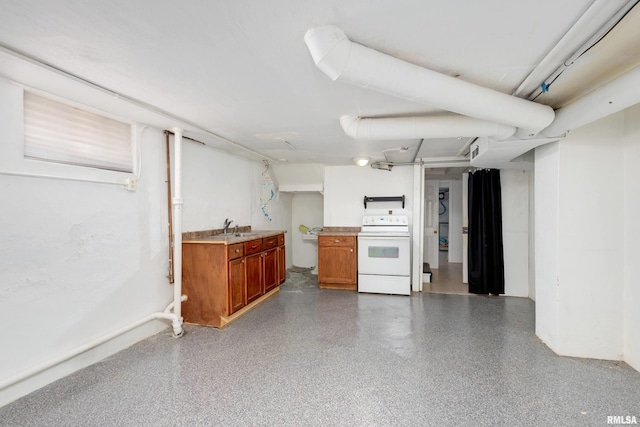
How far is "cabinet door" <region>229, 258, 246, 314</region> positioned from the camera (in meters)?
3.05

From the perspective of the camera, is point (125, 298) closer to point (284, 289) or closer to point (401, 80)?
point (284, 289)

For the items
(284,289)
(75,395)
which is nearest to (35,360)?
(75,395)

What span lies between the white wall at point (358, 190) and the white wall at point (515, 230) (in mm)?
1369

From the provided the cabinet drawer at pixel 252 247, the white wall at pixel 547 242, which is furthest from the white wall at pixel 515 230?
the cabinet drawer at pixel 252 247

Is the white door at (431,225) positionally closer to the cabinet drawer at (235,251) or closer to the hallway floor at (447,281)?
the hallway floor at (447,281)

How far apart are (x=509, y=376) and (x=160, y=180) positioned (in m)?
3.59

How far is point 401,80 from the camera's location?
1532mm

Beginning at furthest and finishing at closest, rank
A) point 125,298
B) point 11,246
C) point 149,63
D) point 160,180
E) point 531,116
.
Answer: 1. point 160,180
2. point 125,298
3. point 531,116
4. point 11,246
5. point 149,63

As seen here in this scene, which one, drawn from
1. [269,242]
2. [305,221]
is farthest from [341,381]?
[305,221]

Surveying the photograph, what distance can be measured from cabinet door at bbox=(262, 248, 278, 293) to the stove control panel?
1689 mm

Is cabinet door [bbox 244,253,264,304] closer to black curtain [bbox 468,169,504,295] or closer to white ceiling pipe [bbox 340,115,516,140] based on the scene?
white ceiling pipe [bbox 340,115,516,140]

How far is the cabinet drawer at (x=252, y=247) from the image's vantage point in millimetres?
3383

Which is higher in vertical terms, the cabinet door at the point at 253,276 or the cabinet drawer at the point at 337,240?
the cabinet drawer at the point at 337,240

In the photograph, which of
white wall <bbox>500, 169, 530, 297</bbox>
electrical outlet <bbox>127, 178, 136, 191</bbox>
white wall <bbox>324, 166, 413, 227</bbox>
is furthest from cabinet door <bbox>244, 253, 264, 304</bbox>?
white wall <bbox>500, 169, 530, 297</bbox>
